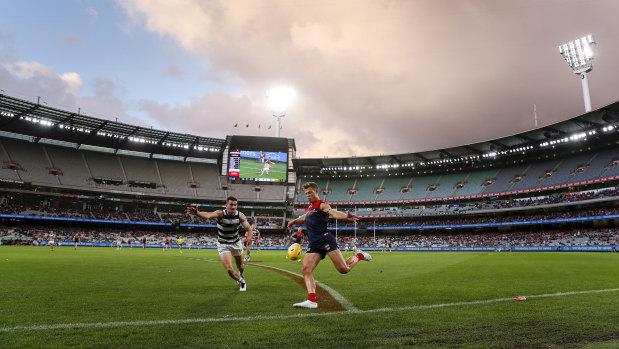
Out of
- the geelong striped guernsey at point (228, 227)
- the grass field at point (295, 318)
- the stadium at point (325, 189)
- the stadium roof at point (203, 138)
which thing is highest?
the stadium roof at point (203, 138)

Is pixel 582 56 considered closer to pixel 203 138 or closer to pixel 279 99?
pixel 279 99

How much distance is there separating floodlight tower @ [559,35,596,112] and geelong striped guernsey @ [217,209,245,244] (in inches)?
2507

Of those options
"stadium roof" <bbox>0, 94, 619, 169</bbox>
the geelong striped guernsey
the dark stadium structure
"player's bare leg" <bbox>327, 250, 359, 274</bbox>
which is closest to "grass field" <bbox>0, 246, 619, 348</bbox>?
"player's bare leg" <bbox>327, 250, 359, 274</bbox>

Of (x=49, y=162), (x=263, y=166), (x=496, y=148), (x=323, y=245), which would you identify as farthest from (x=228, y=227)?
(x=49, y=162)

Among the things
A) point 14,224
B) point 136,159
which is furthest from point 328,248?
point 136,159

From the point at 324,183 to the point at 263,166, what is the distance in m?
22.0

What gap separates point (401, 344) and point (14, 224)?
71589 millimetres

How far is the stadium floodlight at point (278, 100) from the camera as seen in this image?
222 feet

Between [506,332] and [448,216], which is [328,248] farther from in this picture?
[448,216]

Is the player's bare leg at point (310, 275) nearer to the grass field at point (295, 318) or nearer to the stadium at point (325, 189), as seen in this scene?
the grass field at point (295, 318)

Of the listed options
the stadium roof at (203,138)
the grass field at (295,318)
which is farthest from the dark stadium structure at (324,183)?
the grass field at (295,318)

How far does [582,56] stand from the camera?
5406cm

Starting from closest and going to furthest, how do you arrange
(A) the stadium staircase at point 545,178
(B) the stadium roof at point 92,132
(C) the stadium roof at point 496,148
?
(C) the stadium roof at point 496,148 < (B) the stadium roof at point 92,132 < (A) the stadium staircase at point 545,178

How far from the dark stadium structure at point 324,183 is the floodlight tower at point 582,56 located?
23.5 feet
